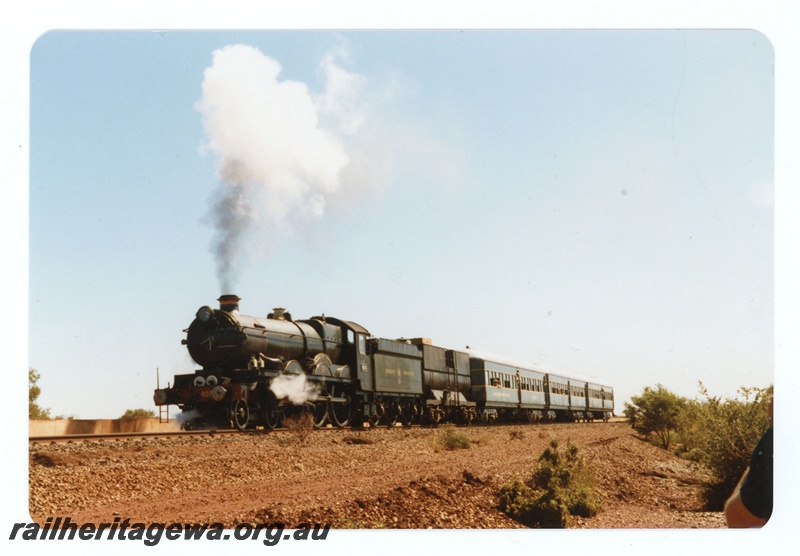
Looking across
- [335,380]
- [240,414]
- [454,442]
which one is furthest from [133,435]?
[454,442]

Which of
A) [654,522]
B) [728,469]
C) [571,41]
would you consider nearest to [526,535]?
[654,522]

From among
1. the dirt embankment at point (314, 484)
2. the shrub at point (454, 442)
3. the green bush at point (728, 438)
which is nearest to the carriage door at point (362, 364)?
the shrub at point (454, 442)

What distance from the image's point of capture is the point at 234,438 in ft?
42.8

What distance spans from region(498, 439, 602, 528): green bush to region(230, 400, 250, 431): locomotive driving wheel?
20.2 feet

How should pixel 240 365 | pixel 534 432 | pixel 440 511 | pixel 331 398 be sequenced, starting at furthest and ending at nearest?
1. pixel 534 432
2. pixel 331 398
3. pixel 240 365
4. pixel 440 511

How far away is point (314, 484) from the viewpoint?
10.3 m

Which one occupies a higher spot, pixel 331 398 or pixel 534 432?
pixel 331 398

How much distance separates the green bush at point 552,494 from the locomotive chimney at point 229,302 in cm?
740

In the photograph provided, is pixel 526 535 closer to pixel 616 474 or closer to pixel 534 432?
pixel 616 474

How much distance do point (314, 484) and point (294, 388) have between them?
16.9ft

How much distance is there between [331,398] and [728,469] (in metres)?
8.89

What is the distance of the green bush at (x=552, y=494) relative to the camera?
32.2 feet

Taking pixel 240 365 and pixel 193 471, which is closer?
pixel 193 471

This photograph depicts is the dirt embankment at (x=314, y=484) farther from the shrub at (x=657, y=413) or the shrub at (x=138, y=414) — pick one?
the shrub at (x=138, y=414)
